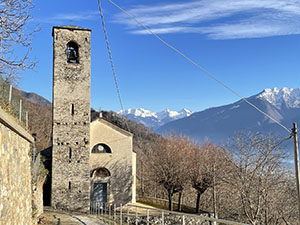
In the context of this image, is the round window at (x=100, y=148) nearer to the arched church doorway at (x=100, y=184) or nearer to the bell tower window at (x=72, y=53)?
the arched church doorway at (x=100, y=184)

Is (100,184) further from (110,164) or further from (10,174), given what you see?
(10,174)

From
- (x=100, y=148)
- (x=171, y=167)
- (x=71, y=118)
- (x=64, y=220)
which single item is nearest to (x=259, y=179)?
(x=171, y=167)

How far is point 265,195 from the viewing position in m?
17.2

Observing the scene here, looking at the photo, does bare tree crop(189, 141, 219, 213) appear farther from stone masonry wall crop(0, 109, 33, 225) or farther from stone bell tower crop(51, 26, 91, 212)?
stone masonry wall crop(0, 109, 33, 225)

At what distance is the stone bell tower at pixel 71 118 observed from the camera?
20547 mm

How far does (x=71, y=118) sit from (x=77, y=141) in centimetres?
153

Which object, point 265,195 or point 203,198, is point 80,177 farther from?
point 203,198

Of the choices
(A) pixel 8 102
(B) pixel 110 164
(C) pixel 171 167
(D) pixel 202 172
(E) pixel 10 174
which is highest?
(A) pixel 8 102

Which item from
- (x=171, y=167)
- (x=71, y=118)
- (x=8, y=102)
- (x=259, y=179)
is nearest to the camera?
(x=8, y=102)

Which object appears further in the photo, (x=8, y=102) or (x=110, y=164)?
(x=110, y=164)

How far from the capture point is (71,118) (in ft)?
69.3

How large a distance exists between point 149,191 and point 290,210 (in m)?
21.6

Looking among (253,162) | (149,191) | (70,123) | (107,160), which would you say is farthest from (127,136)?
(149,191)

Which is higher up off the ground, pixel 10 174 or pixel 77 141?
pixel 77 141
